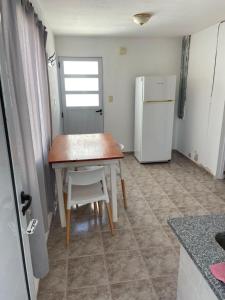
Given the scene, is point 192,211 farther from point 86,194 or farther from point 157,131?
point 157,131

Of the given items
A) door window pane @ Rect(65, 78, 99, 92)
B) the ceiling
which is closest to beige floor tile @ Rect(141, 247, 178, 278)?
the ceiling

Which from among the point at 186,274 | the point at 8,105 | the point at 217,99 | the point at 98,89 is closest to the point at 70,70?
the point at 98,89

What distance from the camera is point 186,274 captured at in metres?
1.04

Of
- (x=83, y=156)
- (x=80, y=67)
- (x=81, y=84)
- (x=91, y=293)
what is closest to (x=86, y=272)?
(x=91, y=293)

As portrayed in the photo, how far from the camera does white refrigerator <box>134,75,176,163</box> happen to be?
402 centimetres

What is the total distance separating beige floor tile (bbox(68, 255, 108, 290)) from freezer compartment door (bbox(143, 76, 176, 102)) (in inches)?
114

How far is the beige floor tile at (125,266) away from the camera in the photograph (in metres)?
1.83

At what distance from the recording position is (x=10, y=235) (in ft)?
2.94

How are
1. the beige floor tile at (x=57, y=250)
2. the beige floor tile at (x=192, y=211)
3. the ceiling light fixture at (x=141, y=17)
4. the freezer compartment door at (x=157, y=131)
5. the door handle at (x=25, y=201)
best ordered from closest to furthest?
1. the door handle at (x=25, y=201)
2. the beige floor tile at (x=57, y=250)
3. the beige floor tile at (x=192, y=211)
4. the ceiling light fixture at (x=141, y=17)
5. the freezer compartment door at (x=157, y=131)

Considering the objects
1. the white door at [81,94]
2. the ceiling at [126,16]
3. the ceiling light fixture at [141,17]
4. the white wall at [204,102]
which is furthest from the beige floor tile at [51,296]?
the white door at [81,94]

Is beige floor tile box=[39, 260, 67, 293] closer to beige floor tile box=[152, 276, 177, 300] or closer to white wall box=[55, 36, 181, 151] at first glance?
beige floor tile box=[152, 276, 177, 300]

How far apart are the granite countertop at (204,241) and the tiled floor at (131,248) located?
0.94 meters

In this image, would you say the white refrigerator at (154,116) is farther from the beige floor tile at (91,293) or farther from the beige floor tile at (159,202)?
the beige floor tile at (91,293)

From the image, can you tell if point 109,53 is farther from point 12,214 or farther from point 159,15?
point 12,214
